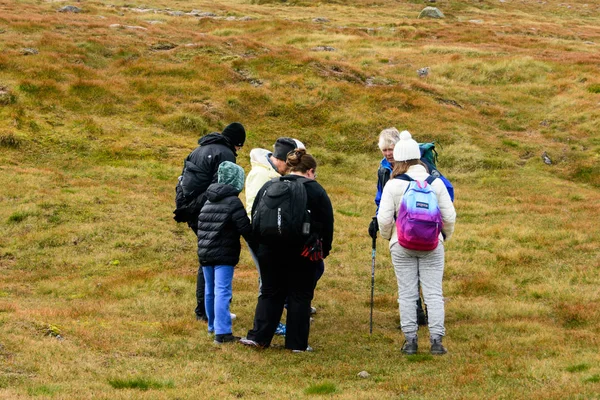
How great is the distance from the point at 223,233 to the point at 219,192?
2.14 feet

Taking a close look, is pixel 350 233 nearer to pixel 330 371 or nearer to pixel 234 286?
pixel 234 286

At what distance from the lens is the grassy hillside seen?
348 inches

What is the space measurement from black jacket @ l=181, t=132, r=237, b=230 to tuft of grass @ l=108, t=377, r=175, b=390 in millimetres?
3984

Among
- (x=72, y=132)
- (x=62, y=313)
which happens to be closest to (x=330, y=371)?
(x=62, y=313)

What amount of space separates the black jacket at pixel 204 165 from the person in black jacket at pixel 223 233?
94 centimetres

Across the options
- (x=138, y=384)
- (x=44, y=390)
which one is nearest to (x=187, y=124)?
(x=138, y=384)

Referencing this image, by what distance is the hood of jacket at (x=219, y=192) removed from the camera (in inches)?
404

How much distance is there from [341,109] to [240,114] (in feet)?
17.2

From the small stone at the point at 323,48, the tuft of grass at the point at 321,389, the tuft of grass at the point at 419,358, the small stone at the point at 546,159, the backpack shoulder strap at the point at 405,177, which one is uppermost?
the small stone at the point at 323,48

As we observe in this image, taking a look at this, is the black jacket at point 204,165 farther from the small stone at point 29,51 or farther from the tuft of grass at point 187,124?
the small stone at point 29,51

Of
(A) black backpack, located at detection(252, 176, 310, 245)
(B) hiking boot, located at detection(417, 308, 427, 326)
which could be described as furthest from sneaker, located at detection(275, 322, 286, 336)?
(B) hiking boot, located at detection(417, 308, 427, 326)

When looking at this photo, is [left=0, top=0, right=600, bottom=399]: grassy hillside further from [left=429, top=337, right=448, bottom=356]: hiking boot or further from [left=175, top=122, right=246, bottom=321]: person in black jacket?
[left=175, top=122, right=246, bottom=321]: person in black jacket

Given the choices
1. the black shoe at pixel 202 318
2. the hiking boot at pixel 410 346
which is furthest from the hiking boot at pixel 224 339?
the hiking boot at pixel 410 346

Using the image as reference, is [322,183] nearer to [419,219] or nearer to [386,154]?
[386,154]
